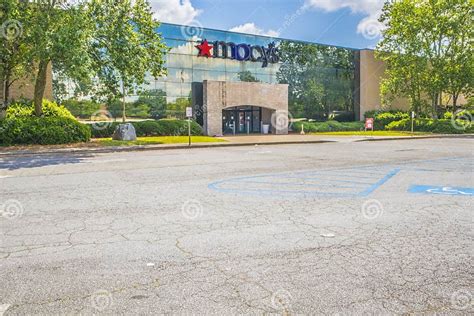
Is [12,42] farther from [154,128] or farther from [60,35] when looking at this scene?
[154,128]

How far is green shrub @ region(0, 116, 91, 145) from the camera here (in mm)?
21016

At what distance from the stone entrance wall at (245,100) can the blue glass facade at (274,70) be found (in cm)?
281

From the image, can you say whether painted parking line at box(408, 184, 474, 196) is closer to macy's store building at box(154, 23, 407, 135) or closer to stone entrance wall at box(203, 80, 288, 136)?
stone entrance wall at box(203, 80, 288, 136)

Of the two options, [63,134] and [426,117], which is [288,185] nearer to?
[63,134]

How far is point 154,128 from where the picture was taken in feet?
105

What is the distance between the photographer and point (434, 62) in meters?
43.1

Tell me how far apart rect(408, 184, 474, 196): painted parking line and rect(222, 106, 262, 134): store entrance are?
30375 millimetres

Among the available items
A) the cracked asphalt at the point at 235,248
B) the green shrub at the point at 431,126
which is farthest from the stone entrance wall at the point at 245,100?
the cracked asphalt at the point at 235,248

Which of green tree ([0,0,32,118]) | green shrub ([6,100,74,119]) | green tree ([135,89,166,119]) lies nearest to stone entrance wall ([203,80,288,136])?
green tree ([135,89,166,119])

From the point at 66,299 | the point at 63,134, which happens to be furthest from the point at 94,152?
the point at 66,299

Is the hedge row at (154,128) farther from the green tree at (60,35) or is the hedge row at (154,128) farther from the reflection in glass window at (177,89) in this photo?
the green tree at (60,35)

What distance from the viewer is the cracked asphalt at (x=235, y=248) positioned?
3576 millimetres

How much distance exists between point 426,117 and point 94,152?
3892 cm

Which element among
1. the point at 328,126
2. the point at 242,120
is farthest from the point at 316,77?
the point at 242,120
